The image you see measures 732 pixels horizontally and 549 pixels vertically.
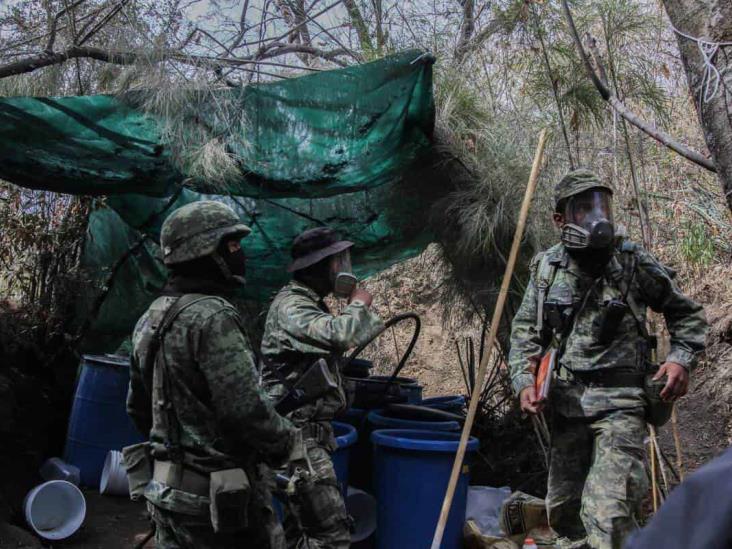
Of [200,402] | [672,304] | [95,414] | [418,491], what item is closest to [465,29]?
[672,304]

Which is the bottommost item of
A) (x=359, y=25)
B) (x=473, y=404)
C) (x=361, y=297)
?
(x=473, y=404)

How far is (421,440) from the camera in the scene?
13.9 feet

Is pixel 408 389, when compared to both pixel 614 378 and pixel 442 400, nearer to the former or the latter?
pixel 442 400

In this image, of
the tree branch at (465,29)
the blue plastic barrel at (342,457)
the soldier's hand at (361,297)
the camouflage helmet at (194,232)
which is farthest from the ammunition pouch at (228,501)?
the tree branch at (465,29)

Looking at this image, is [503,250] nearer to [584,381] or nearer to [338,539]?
[584,381]

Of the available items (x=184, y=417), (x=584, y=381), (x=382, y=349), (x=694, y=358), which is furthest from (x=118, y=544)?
(x=382, y=349)

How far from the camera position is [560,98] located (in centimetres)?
528

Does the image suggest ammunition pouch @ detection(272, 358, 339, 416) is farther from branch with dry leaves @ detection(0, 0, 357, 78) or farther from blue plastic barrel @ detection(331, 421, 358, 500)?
branch with dry leaves @ detection(0, 0, 357, 78)

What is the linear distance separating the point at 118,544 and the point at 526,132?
3795 millimetres

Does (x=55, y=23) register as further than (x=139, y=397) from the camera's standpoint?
Yes

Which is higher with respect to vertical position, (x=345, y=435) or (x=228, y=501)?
(x=228, y=501)

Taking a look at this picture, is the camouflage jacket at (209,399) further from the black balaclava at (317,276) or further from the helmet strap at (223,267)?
the black balaclava at (317,276)

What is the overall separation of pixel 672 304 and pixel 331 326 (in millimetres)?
1715

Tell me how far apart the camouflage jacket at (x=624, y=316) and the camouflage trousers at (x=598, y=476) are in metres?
0.27
